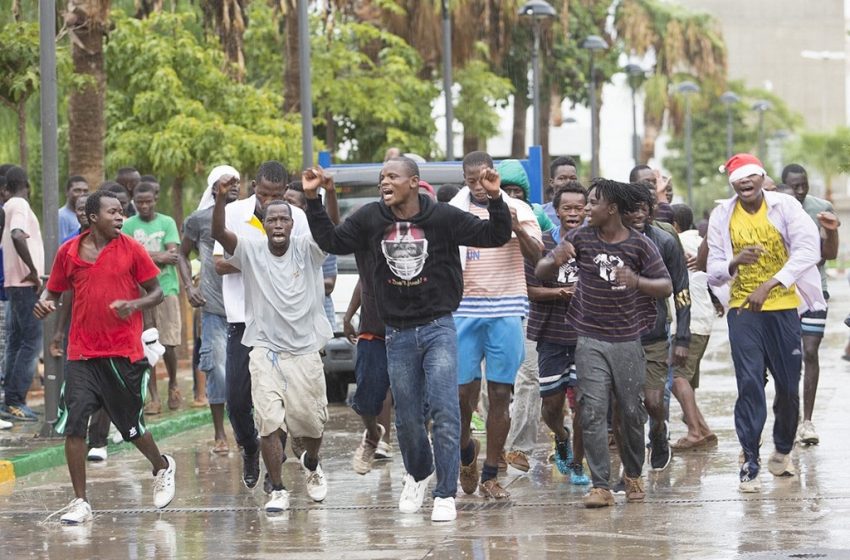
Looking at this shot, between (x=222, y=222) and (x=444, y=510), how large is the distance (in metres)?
2.02

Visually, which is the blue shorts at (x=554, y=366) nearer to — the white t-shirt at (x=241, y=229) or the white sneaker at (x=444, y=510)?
the white sneaker at (x=444, y=510)

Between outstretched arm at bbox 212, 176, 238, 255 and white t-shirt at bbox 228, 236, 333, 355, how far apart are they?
0.19 ft

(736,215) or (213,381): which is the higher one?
(736,215)

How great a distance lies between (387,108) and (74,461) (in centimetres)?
1916

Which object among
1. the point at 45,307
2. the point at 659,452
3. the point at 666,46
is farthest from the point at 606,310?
the point at 666,46

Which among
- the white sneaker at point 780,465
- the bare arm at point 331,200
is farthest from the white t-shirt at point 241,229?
the white sneaker at point 780,465

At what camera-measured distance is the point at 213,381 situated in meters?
12.2

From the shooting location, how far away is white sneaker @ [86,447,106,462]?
1234 centimetres

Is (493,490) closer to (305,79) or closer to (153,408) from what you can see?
(153,408)

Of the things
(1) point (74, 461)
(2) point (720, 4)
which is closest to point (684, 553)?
(1) point (74, 461)

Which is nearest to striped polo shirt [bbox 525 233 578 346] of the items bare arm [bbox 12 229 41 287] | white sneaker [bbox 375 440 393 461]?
white sneaker [bbox 375 440 393 461]

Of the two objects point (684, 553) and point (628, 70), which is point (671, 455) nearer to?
point (684, 553)

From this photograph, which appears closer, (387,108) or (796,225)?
(796,225)

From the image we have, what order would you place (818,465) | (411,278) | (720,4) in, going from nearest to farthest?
(411,278)
(818,465)
(720,4)
